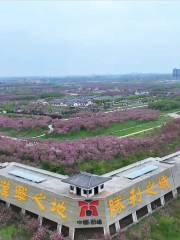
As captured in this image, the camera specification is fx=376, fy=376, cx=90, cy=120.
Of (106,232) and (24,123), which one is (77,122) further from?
(106,232)

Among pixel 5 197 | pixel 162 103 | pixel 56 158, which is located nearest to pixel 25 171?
pixel 5 197

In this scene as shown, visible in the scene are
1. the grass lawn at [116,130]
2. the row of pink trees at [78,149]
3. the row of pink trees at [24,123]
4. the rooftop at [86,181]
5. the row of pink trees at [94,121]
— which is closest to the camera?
the rooftop at [86,181]

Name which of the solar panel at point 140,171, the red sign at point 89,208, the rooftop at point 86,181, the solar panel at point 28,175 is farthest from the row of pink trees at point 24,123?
the red sign at point 89,208

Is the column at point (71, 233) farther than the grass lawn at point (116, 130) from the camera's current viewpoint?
No

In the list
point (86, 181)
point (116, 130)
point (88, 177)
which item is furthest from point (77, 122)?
point (86, 181)

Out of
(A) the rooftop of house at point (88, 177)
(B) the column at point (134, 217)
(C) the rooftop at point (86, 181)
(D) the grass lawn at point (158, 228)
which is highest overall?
(C) the rooftop at point (86, 181)

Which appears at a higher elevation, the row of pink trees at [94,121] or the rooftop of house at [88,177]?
the row of pink trees at [94,121]

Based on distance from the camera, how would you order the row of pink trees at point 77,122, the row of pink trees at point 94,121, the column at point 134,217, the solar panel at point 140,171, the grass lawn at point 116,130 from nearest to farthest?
1. the column at point 134,217
2. the solar panel at point 140,171
3. the grass lawn at point 116,130
4. the row of pink trees at point 94,121
5. the row of pink trees at point 77,122

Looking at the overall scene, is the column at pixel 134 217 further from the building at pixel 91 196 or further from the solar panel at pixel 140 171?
the solar panel at pixel 140 171
